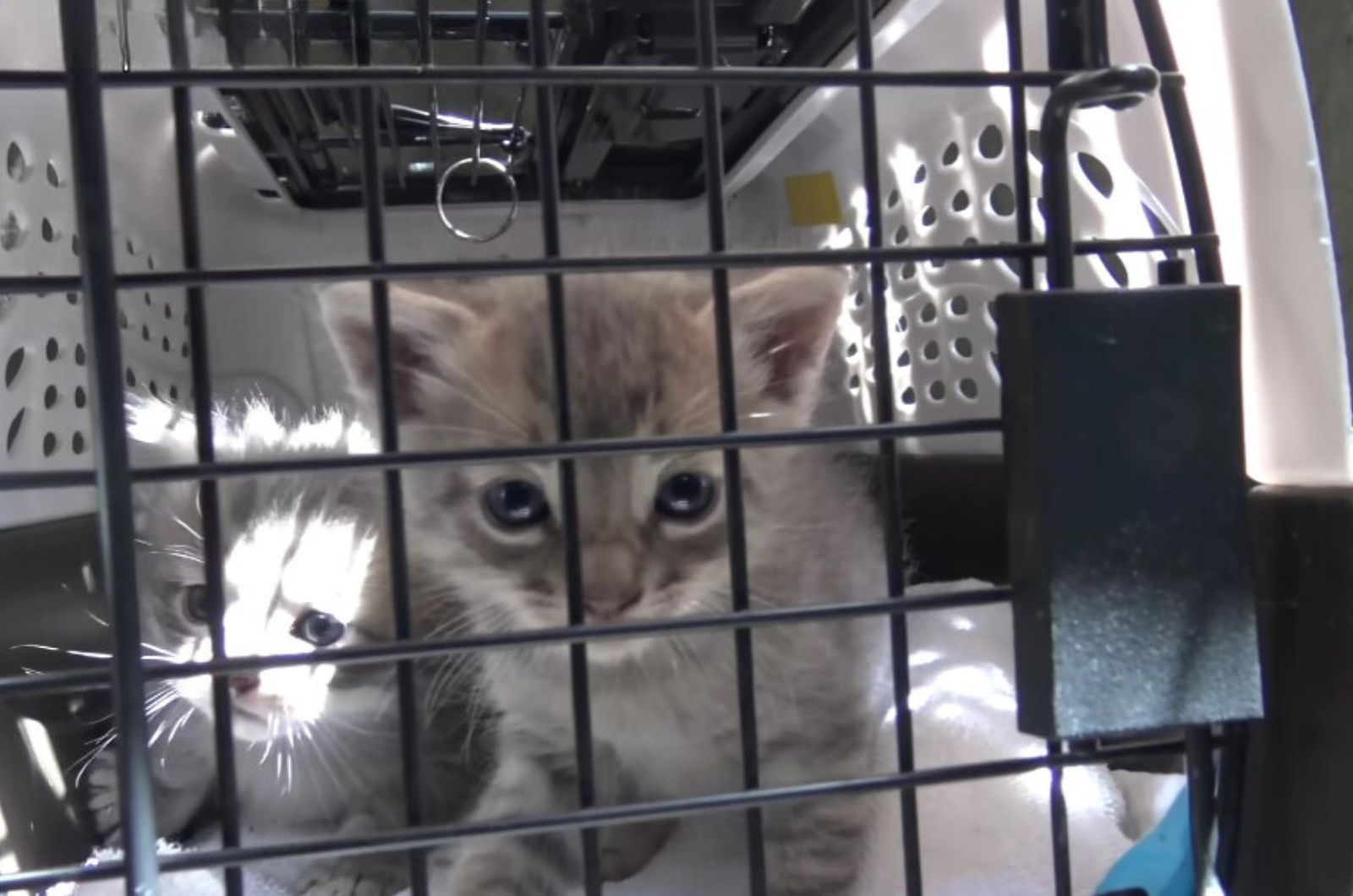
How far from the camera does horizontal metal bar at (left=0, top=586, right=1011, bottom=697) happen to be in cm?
49

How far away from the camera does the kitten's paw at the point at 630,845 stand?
3.00ft

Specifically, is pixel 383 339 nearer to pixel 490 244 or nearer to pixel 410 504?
pixel 410 504

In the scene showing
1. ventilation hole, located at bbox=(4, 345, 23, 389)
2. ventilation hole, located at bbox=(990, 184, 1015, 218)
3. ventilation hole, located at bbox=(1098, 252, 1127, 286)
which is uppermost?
ventilation hole, located at bbox=(990, 184, 1015, 218)

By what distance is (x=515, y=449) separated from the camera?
0.49 metres

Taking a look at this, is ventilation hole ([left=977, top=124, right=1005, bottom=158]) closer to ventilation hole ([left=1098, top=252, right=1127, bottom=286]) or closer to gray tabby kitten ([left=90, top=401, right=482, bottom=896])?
ventilation hole ([left=1098, top=252, right=1127, bottom=286])

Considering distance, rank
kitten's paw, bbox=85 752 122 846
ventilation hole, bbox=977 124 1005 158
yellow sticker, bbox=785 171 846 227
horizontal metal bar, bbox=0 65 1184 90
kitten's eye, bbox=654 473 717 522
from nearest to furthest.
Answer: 1. horizontal metal bar, bbox=0 65 1184 90
2. kitten's eye, bbox=654 473 717 522
3. kitten's paw, bbox=85 752 122 846
4. ventilation hole, bbox=977 124 1005 158
5. yellow sticker, bbox=785 171 846 227

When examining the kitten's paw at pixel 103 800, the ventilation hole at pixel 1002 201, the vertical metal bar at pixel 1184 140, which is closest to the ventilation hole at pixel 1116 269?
the ventilation hole at pixel 1002 201

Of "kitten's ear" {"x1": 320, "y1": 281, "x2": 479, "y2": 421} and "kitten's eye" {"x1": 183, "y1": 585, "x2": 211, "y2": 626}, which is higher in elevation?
"kitten's ear" {"x1": 320, "y1": 281, "x2": 479, "y2": 421}

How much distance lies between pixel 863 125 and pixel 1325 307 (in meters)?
0.27

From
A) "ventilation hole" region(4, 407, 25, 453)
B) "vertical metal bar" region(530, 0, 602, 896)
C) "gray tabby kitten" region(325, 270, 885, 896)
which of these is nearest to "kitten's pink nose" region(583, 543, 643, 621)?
"gray tabby kitten" region(325, 270, 885, 896)

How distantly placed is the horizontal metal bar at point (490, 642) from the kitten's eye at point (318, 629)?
1.45 ft

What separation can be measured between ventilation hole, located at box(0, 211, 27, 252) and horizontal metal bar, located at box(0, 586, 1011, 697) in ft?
1.74

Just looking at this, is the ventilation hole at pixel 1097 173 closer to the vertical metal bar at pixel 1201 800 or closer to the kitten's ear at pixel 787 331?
the kitten's ear at pixel 787 331

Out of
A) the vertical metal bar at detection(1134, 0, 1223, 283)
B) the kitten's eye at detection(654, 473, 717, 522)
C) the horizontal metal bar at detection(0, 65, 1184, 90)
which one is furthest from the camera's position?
the kitten's eye at detection(654, 473, 717, 522)
